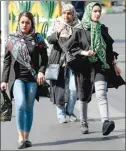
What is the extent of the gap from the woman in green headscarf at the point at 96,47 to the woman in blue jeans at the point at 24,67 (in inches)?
19.3

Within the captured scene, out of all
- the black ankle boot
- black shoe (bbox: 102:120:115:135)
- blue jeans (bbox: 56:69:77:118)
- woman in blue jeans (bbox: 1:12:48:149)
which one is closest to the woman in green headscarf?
black shoe (bbox: 102:120:115:135)

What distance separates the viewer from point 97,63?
7.21 metres

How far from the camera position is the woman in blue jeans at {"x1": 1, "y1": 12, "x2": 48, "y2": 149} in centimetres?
677

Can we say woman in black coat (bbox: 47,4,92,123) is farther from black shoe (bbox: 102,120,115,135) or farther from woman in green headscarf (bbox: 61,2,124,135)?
black shoe (bbox: 102,120,115,135)

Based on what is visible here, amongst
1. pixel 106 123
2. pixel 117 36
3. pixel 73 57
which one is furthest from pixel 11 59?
pixel 117 36

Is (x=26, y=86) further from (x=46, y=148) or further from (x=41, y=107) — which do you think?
(x=41, y=107)

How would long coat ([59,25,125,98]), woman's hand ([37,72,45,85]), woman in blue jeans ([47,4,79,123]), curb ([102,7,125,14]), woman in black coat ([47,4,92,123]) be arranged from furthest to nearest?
1. curb ([102,7,125,14])
2. woman in blue jeans ([47,4,79,123])
3. woman in black coat ([47,4,92,123])
4. long coat ([59,25,125,98])
5. woman's hand ([37,72,45,85])

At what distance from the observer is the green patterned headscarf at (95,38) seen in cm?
700

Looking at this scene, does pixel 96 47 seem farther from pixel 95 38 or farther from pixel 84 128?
pixel 84 128

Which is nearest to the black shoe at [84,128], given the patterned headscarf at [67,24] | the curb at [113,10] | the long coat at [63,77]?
the long coat at [63,77]

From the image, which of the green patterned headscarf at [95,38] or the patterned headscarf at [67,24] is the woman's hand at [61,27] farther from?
the green patterned headscarf at [95,38]

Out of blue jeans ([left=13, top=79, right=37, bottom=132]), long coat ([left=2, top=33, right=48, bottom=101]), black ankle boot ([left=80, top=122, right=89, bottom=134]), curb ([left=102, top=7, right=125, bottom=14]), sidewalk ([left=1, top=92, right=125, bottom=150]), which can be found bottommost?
sidewalk ([left=1, top=92, right=125, bottom=150])

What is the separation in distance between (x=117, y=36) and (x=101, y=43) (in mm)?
18593

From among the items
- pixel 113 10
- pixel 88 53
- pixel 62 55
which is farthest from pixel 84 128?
pixel 113 10
